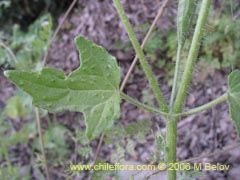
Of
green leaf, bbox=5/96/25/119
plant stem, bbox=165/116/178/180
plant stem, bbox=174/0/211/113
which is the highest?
green leaf, bbox=5/96/25/119

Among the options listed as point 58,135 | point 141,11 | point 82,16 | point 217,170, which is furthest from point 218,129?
point 82,16

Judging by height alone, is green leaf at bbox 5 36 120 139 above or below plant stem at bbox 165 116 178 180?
above

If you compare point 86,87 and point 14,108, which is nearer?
point 86,87

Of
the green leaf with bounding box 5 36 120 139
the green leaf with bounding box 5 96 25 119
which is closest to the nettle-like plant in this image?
the green leaf with bounding box 5 36 120 139

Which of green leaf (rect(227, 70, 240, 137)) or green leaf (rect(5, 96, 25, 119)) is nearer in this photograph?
green leaf (rect(227, 70, 240, 137))

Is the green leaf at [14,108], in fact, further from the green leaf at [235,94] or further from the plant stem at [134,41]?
the green leaf at [235,94]

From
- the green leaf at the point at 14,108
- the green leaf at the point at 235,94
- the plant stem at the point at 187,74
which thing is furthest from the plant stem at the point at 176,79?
the green leaf at the point at 14,108

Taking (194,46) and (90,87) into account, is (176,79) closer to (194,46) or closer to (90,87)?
(194,46)

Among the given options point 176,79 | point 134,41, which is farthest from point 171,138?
point 134,41

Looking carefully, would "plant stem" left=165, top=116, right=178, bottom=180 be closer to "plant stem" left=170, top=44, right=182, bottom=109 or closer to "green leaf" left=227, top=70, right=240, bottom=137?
"plant stem" left=170, top=44, right=182, bottom=109
